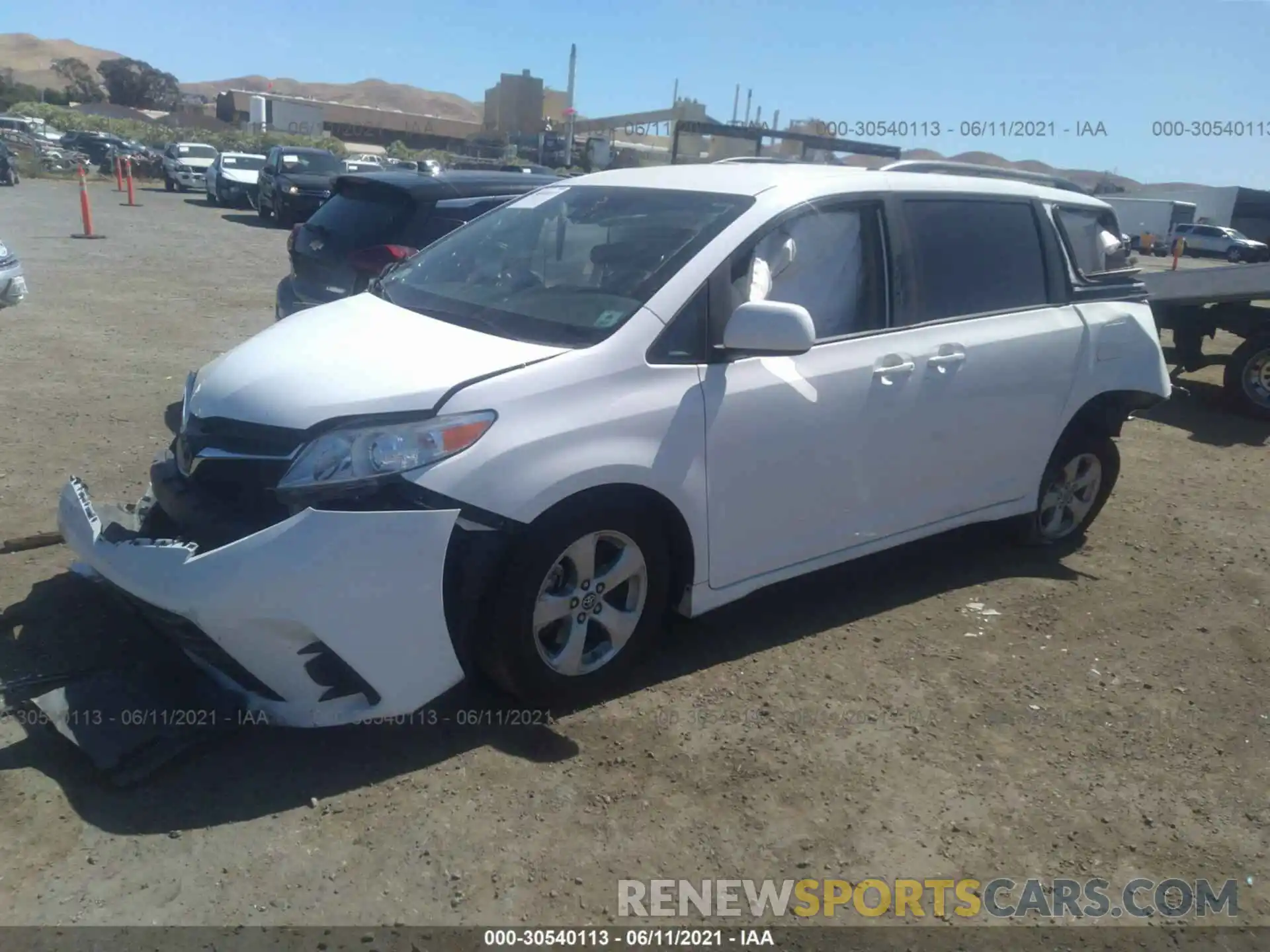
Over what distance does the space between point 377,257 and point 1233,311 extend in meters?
8.02

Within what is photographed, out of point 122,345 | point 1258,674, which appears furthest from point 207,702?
point 122,345

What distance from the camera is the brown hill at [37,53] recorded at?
146 m

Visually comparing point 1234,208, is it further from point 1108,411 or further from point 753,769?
point 753,769

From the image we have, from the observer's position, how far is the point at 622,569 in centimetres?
366

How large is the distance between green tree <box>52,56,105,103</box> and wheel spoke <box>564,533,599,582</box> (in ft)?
353

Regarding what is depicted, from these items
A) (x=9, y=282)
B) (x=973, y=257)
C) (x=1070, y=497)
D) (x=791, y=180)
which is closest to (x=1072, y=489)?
(x=1070, y=497)

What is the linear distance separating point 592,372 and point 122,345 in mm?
6791

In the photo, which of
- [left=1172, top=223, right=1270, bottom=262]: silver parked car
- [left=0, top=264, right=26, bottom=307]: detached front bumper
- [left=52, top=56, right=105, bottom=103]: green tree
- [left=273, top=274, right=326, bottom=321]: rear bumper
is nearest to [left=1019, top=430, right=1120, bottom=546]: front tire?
[left=273, top=274, right=326, bottom=321]: rear bumper

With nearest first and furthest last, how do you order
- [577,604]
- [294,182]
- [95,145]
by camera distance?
[577,604], [294,182], [95,145]

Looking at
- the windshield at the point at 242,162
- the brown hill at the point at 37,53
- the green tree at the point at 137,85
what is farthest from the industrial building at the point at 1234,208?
the brown hill at the point at 37,53

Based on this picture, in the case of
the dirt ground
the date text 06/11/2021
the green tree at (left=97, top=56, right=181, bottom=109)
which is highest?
the green tree at (left=97, top=56, right=181, bottom=109)

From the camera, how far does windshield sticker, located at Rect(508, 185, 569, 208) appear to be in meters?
4.78

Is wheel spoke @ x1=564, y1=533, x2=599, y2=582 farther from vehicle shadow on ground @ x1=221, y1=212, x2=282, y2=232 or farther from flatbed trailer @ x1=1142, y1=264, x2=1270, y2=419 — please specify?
vehicle shadow on ground @ x1=221, y1=212, x2=282, y2=232

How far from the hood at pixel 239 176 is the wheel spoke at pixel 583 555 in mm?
25904
